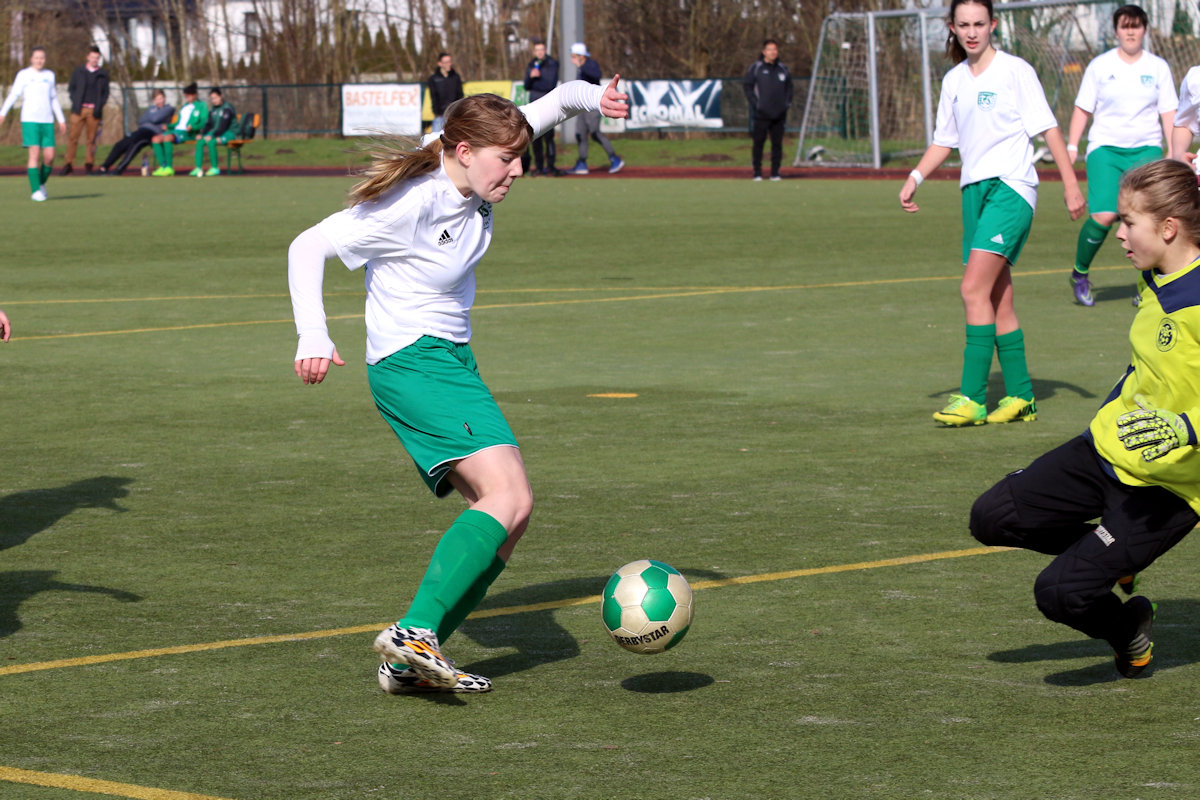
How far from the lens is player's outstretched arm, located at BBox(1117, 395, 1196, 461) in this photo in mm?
4609

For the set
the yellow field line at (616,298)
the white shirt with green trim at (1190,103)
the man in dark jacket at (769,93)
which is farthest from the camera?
the man in dark jacket at (769,93)

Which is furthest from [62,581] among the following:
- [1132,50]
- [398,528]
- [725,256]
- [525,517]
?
[725,256]

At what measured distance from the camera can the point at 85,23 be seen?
262 ft

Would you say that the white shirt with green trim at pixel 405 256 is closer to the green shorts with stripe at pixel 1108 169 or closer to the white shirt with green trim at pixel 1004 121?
the white shirt with green trim at pixel 1004 121

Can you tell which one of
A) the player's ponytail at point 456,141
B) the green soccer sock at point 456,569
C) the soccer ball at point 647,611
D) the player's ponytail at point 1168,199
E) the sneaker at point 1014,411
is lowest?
the sneaker at point 1014,411

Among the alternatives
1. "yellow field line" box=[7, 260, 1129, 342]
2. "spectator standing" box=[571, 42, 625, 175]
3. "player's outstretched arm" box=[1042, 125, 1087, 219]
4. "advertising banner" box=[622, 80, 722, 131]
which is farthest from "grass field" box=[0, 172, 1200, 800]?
"advertising banner" box=[622, 80, 722, 131]

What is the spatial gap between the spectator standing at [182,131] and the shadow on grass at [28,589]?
32.4 m

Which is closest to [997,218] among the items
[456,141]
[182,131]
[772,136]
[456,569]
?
[456,141]

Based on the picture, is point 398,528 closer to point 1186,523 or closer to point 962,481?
point 962,481

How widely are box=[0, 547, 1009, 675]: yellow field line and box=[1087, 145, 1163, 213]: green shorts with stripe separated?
331 inches

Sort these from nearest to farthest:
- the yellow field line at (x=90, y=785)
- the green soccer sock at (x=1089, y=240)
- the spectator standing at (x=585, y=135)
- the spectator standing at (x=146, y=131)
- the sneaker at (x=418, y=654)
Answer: the yellow field line at (x=90, y=785)
the sneaker at (x=418, y=654)
the green soccer sock at (x=1089, y=240)
the spectator standing at (x=585, y=135)
the spectator standing at (x=146, y=131)

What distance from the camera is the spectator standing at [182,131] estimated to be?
3800 cm

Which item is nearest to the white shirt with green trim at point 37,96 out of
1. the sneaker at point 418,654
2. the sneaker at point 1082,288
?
the sneaker at point 1082,288

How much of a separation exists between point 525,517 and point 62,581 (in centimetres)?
209
